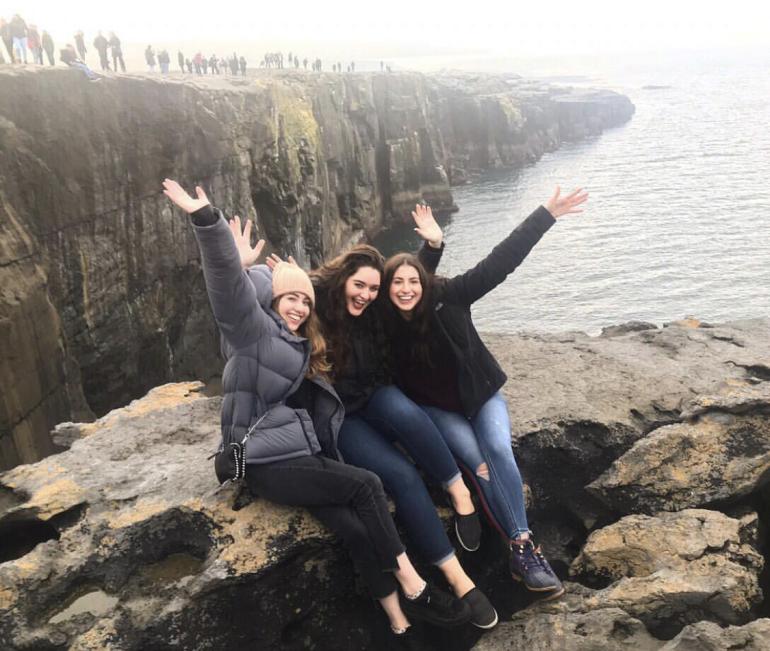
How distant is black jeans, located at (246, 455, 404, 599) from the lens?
4.55 metres

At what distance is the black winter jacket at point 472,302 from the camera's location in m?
5.51

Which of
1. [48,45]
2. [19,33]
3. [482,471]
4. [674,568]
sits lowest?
[674,568]

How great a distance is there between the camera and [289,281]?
16.0ft

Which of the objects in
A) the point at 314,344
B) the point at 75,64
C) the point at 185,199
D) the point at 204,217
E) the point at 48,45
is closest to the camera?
the point at 204,217

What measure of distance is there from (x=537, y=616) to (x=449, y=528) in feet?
3.40

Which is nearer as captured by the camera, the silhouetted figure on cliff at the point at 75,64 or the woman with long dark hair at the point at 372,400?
the woman with long dark hair at the point at 372,400

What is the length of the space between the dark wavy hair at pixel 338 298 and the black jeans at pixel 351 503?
87cm

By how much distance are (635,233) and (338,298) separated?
1594 inches

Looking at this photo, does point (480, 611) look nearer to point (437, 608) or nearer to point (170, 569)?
point (437, 608)

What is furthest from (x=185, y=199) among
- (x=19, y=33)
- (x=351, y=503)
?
(x=19, y=33)

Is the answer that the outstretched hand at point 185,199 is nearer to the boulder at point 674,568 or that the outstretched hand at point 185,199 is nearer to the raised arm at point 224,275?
the raised arm at point 224,275

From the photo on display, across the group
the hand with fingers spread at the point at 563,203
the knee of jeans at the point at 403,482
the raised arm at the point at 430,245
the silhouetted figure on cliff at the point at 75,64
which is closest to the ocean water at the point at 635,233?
the silhouetted figure on cliff at the point at 75,64

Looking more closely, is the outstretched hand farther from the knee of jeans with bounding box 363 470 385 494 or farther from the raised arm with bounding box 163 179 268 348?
the knee of jeans with bounding box 363 470 385 494

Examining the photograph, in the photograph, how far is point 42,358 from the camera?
13.7 m
